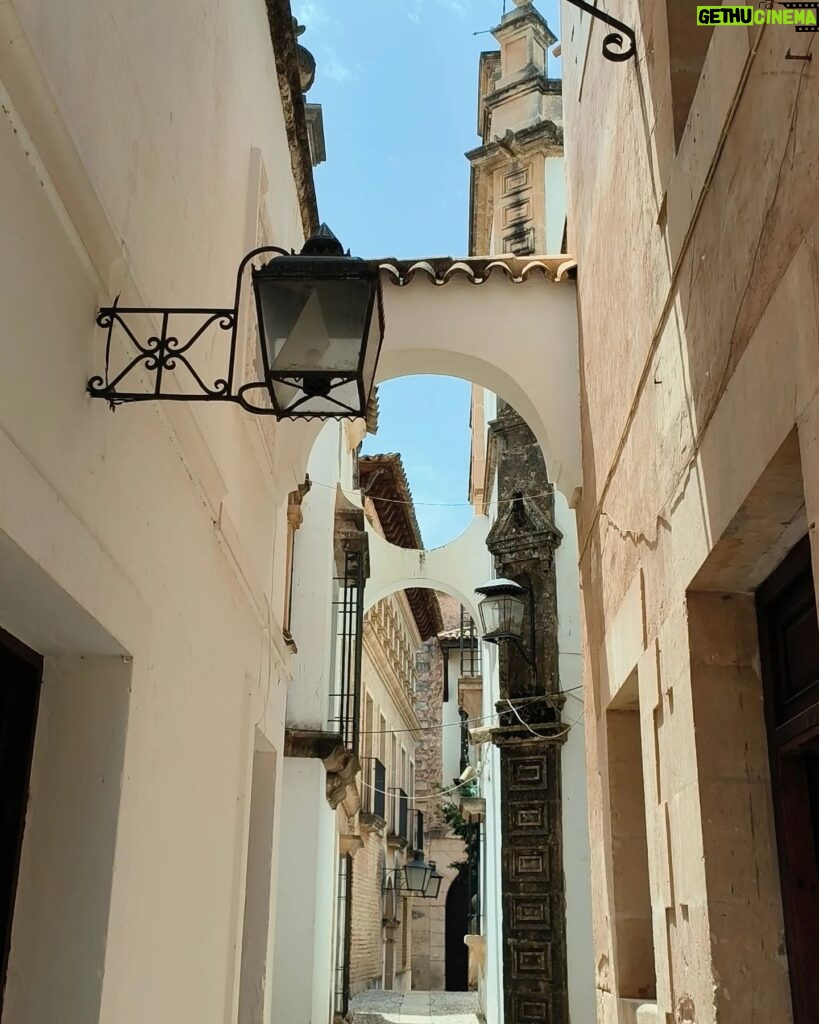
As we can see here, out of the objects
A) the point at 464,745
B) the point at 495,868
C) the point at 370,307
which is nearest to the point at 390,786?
the point at 464,745

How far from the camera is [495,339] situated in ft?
23.0

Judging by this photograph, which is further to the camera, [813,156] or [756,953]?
[756,953]

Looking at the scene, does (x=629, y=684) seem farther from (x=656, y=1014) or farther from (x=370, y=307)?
(x=370, y=307)

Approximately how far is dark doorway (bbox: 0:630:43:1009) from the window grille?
8.45m

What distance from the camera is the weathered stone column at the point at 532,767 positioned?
9.93 metres

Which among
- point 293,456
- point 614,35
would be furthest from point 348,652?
point 614,35

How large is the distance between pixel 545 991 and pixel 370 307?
8327mm

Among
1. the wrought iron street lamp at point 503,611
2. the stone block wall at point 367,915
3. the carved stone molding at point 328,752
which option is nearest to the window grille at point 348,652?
the carved stone molding at point 328,752

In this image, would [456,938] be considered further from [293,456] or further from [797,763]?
[797,763]

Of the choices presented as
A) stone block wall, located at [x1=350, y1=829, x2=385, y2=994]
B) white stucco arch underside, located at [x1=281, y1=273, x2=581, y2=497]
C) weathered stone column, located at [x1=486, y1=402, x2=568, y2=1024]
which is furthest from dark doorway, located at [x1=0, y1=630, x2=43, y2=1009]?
stone block wall, located at [x1=350, y1=829, x2=385, y2=994]

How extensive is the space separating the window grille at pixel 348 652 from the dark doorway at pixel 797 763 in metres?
8.29

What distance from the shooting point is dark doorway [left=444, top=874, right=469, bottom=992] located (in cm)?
3169

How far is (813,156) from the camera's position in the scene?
2367 mm

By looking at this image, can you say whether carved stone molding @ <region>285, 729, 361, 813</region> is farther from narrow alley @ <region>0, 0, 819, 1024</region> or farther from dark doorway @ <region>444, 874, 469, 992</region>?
dark doorway @ <region>444, 874, 469, 992</region>
